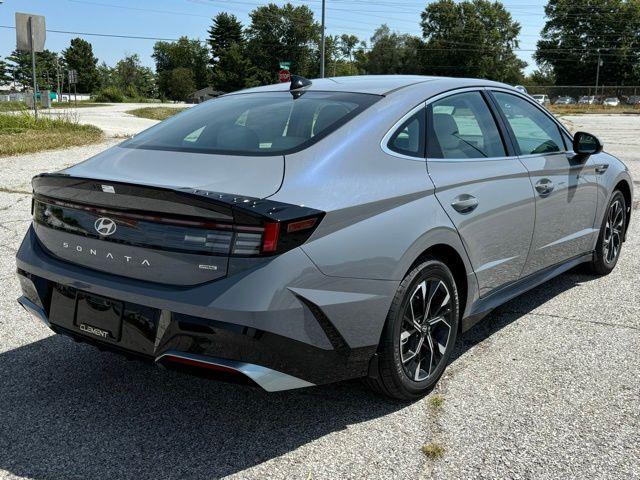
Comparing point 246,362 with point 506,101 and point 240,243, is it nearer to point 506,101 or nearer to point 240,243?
point 240,243

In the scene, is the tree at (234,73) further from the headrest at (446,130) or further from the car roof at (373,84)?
the headrest at (446,130)

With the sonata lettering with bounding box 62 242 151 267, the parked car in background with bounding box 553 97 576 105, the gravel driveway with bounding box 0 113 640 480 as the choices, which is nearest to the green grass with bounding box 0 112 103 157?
the gravel driveway with bounding box 0 113 640 480

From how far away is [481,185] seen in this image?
3.46 meters

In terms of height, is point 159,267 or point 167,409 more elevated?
point 159,267

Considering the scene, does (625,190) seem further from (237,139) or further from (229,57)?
(229,57)

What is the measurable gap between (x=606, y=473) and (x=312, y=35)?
373ft

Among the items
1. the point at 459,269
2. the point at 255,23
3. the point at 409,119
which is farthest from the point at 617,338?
the point at 255,23

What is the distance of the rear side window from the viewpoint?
309cm

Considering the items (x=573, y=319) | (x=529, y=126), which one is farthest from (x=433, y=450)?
(x=529, y=126)

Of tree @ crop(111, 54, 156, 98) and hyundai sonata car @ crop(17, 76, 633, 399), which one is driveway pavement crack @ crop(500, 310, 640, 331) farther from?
tree @ crop(111, 54, 156, 98)

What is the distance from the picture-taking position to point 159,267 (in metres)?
2.59

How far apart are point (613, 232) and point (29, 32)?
14.5 metres

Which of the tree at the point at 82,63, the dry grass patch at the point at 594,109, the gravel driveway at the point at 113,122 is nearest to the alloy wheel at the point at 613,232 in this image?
the gravel driveway at the point at 113,122

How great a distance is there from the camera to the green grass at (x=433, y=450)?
2.68m
